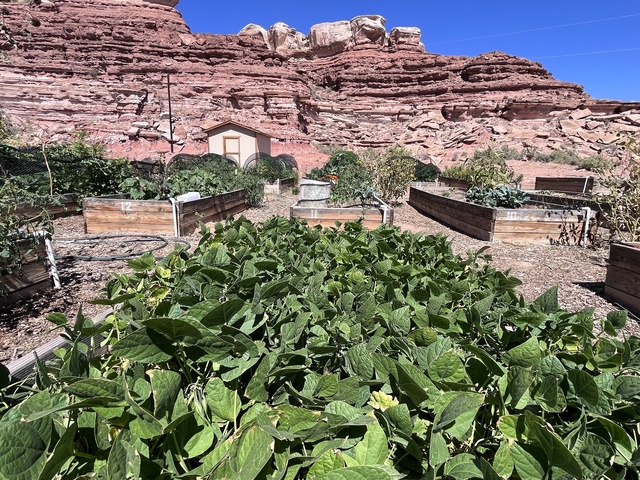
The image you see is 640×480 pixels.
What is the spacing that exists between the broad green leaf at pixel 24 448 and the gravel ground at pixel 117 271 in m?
2.69

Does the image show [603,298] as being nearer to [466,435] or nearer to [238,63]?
[466,435]

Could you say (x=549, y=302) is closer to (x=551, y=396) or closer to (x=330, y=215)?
(x=551, y=396)

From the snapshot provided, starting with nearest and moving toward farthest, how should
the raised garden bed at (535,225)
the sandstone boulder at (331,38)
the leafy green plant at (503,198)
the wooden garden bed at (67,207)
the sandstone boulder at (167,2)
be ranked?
the raised garden bed at (535,225)
the wooden garden bed at (67,207)
the leafy green plant at (503,198)
the sandstone boulder at (167,2)
the sandstone boulder at (331,38)

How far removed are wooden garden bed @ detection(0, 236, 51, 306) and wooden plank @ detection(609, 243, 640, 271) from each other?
21.7 feet

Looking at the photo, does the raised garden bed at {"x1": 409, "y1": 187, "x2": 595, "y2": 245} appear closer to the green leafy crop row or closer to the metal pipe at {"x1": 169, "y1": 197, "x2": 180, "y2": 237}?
the metal pipe at {"x1": 169, "y1": 197, "x2": 180, "y2": 237}

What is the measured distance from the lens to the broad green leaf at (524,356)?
0.88m

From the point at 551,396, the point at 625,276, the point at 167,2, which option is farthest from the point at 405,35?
the point at 551,396

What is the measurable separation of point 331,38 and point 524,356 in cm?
6317

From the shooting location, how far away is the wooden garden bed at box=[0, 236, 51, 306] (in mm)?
3635

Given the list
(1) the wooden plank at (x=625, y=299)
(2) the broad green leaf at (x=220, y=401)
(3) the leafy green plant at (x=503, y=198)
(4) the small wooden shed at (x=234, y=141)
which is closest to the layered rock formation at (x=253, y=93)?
(4) the small wooden shed at (x=234, y=141)

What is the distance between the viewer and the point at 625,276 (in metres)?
4.42

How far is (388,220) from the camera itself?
784cm

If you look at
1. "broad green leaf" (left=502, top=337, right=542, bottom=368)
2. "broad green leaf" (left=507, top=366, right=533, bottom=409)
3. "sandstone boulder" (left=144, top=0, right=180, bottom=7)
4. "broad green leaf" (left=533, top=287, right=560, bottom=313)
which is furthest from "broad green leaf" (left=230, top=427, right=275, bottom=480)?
"sandstone boulder" (left=144, top=0, right=180, bottom=7)

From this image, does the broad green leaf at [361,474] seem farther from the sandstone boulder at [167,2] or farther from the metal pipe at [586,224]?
the sandstone boulder at [167,2]
